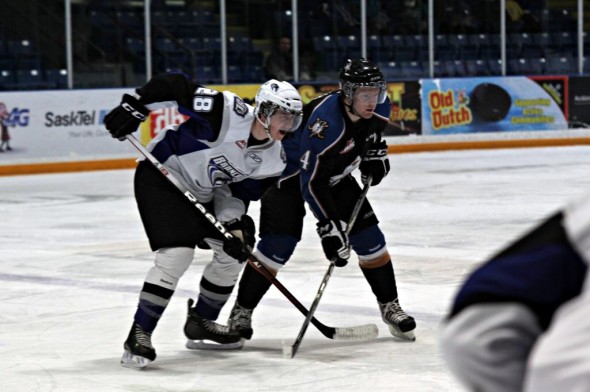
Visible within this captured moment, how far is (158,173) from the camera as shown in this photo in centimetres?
410

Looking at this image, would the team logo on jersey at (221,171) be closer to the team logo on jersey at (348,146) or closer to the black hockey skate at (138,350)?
the team logo on jersey at (348,146)

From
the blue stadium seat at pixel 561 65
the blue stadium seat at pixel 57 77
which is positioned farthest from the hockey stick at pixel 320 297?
the blue stadium seat at pixel 561 65

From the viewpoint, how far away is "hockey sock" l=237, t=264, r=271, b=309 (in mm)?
4395

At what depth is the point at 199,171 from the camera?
162 inches

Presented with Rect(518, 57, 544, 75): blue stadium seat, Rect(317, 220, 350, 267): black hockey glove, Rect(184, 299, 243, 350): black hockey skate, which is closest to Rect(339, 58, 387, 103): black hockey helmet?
Rect(317, 220, 350, 267): black hockey glove

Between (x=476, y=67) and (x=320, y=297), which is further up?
(x=476, y=67)

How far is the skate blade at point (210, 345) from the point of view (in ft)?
14.2

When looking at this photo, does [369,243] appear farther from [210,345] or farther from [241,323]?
[210,345]

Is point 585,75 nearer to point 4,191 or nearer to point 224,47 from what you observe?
point 224,47

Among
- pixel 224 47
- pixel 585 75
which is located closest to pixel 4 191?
pixel 224 47

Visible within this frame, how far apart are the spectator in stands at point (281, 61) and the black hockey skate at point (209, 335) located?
33.8ft

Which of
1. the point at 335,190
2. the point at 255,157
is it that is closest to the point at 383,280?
the point at 335,190

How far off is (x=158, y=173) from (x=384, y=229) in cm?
373

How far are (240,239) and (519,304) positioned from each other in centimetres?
291
